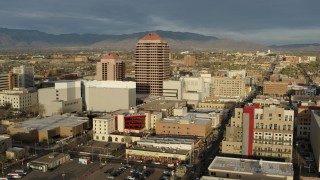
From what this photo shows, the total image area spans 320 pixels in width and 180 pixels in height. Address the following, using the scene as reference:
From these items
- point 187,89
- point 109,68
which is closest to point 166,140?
point 187,89

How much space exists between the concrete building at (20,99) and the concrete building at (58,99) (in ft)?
8.52

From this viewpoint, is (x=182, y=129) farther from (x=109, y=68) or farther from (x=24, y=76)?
(x=24, y=76)

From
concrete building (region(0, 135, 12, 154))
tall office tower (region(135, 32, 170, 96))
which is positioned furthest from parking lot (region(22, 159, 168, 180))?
tall office tower (region(135, 32, 170, 96))

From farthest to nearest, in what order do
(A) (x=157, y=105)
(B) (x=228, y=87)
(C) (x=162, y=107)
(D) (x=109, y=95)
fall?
(B) (x=228, y=87)
(D) (x=109, y=95)
(A) (x=157, y=105)
(C) (x=162, y=107)

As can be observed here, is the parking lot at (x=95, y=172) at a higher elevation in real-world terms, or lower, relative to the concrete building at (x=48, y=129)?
lower

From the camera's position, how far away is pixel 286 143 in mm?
21875

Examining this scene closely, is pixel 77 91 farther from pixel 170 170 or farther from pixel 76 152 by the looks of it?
pixel 170 170

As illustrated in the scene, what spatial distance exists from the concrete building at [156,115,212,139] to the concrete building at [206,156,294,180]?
888 centimetres

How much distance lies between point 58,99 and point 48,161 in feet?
50.3

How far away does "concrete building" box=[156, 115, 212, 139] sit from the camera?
2747 centimetres

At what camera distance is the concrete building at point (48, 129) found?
89.1 ft

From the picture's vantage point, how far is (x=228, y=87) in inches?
1881

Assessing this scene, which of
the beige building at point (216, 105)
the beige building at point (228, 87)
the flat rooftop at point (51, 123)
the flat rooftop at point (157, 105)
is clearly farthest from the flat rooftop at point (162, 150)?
the beige building at point (228, 87)

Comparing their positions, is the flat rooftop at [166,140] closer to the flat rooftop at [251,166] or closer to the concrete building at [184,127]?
the concrete building at [184,127]
